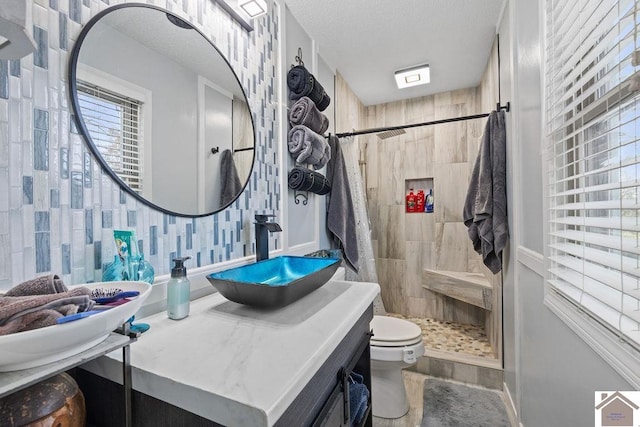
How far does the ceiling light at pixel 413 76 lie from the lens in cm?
234

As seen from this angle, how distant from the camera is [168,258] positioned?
97 centimetres

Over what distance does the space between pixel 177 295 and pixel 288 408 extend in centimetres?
48

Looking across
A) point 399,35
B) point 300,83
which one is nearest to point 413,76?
point 399,35

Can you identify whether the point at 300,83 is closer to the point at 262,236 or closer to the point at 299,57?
the point at 299,57

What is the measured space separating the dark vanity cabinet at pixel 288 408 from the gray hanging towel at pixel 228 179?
706 mm

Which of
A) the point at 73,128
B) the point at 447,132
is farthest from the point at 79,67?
the point at 447,132

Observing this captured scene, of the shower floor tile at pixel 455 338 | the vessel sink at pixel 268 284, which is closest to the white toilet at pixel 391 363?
the shower floor tile at pixel 455 338

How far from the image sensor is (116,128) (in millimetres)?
833

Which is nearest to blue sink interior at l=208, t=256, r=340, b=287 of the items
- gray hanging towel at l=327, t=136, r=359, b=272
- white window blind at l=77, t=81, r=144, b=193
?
white window blind at l=77, t=81, r=144, b=193

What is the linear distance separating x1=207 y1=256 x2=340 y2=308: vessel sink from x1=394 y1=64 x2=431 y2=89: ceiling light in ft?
6.45

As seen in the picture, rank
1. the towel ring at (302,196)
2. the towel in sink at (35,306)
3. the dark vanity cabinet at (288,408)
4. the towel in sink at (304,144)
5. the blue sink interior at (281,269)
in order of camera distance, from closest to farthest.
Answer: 1. the towel in sink at (35,306)
2. the dark vanity cabinet at (288,408)
3. the blue sink interior at (281,269)
4. the towel in sink at (304,144)
5. the towel ring at (302,196)

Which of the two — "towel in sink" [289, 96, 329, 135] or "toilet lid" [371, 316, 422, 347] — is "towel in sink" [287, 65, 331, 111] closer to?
"towel in sink" [289, 96, 329, 135]

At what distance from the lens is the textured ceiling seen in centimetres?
169

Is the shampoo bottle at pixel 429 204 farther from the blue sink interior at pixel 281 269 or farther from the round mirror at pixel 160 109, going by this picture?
the round mirror at pixel 160 109
